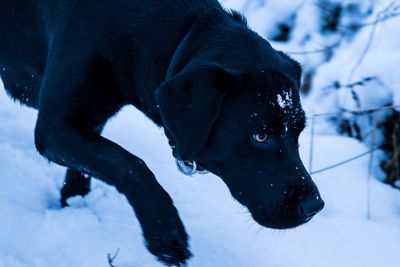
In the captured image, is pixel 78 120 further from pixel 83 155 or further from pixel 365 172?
pixel 365 172

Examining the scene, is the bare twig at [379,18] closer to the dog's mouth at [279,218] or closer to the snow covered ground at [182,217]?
the snow covered ground at [182,217]

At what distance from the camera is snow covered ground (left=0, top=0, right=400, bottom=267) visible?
241cm

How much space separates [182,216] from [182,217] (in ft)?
0.04

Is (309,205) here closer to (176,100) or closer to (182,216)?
(176,100)

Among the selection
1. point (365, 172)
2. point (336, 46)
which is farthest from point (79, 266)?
point (336, 46)

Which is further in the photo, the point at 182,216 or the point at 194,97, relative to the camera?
the point at 182,216

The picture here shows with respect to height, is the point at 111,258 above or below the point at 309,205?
below

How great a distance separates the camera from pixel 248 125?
82.5 inches

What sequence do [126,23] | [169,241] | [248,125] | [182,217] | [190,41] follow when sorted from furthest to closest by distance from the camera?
1. [182,217]
2. [126,23]
3. [190,41]
4. [248,125]
5. [169,241]

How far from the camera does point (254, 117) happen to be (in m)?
2.09

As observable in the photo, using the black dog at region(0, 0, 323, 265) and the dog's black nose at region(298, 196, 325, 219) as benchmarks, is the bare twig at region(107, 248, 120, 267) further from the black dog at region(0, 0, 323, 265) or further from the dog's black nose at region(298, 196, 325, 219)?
the dog's black nose at region(298, 196, 325, 219)

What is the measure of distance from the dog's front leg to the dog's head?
221mm

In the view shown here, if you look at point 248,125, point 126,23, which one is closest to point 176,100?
point 248,125

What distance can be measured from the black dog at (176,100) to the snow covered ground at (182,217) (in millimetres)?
351
